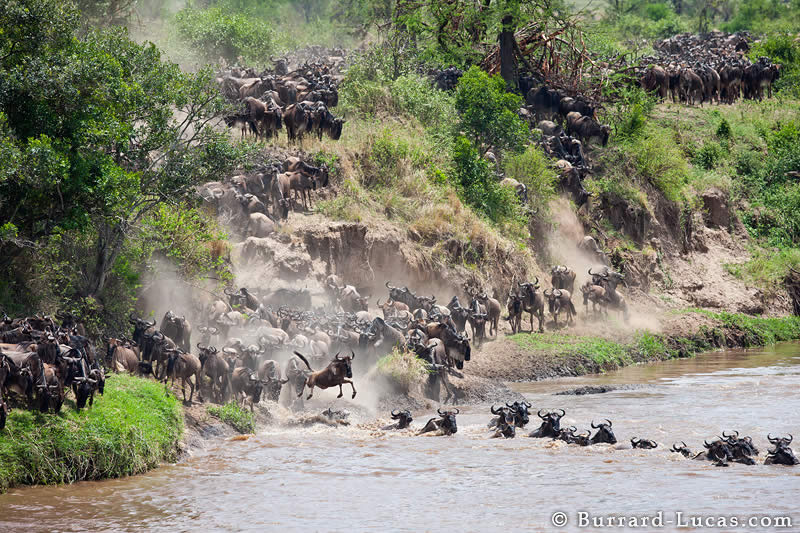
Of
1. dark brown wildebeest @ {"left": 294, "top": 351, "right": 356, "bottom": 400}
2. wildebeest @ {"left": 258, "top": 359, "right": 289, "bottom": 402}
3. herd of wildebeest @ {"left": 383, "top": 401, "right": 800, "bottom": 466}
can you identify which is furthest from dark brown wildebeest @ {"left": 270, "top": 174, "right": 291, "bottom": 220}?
dark brown wildebeest @ {"left": 294, "top": 351, "right": 356, "bottom": 400}

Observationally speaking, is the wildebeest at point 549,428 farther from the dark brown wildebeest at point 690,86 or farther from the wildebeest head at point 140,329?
the dark brown wildebeest at point 690,86

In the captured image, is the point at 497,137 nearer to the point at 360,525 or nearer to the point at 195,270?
the point at 195,270

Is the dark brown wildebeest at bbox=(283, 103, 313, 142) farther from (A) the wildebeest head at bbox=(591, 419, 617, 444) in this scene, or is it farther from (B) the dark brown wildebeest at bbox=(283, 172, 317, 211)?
(A) the wildebeest head at bbox=(591, 419, 617, 444)

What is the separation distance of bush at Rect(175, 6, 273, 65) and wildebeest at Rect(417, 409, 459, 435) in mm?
34001

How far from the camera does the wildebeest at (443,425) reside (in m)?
17.5

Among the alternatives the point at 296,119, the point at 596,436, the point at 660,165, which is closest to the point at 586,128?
the point at 660,165

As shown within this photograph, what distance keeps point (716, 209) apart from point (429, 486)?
31770 millimetres

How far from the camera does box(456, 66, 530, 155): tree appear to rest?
3644cm

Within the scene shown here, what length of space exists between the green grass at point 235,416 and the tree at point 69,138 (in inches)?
156

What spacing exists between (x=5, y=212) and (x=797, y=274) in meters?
31.4

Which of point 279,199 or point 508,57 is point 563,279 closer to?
point 279,199

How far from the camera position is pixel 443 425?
17.6 metres

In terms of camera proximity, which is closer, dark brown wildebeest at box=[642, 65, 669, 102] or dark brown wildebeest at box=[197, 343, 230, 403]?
dark brown wildebeest at box=[197, 343, 230, 403]

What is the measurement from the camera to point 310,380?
1834 centimetres
